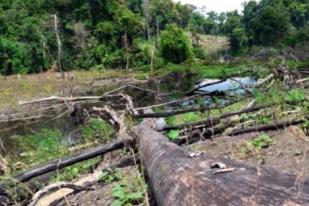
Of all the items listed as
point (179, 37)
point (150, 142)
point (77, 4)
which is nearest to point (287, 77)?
point (150, 142)

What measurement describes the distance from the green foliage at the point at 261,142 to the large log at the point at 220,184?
2.08 meters

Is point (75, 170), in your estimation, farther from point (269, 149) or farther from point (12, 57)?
point (12, 57)

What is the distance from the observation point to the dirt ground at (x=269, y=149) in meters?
4.56

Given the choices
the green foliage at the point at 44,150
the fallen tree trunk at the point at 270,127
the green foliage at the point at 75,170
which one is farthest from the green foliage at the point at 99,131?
the fallen tree trunk at the point at 270,127

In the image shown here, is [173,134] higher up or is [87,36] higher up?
A: [87,36]

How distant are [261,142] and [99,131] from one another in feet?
11.2

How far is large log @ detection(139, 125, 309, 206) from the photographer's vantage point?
6.64 ft

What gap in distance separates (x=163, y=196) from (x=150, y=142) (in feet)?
6.40

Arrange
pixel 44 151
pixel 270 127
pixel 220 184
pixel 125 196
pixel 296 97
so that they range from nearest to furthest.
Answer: pixel 220 184 < pixel 125 196 < pixel 270 127 < pixel 296 97 < pixel 44 151

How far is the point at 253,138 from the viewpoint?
5.79 meters

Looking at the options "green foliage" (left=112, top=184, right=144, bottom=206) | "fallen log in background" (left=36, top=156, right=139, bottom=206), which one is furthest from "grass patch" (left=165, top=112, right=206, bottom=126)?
"green foliage" (left=112, top=184, right=144, bottom=206)

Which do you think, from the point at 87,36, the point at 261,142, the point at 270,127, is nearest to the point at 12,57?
the point at 87,36

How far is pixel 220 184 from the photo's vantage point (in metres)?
2.44

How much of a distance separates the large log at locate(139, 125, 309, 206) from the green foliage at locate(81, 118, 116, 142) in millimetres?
4378
